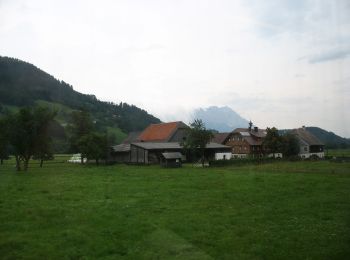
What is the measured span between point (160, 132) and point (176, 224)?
80.0 meters

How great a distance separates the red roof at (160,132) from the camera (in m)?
90.2

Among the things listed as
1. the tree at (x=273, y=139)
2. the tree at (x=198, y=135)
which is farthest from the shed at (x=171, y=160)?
the tree at (x=273, y=139)

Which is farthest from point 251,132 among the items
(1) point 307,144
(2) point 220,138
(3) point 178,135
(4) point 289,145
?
(4) point 289,145

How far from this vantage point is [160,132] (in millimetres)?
95000

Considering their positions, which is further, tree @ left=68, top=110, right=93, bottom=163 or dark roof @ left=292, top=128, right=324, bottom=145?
dark roof @ left=292, top=128, right=324, bottom=145

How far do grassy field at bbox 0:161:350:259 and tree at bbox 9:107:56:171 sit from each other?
94.6ft

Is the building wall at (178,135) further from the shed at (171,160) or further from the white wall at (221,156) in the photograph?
the shed at (171,160)

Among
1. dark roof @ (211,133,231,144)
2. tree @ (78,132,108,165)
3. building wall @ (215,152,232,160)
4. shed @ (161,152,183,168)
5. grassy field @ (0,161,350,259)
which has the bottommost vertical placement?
grassy field @ (0,161,350,259)

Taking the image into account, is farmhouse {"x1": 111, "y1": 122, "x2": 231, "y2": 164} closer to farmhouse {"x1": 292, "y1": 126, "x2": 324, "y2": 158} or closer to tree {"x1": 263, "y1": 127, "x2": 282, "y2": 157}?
tree {"x1": 263, "y1": 127, "x2": 282, "y2": 157}

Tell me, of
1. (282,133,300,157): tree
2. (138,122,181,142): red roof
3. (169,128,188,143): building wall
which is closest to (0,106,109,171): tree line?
(169,128,188,143): building wall

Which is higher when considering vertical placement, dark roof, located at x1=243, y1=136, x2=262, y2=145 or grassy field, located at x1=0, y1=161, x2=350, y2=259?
dark roof, located at x1=243, y1=136, x2=262, y2=145

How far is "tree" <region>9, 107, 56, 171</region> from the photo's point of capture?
52.1m

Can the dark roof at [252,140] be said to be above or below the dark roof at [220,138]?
below

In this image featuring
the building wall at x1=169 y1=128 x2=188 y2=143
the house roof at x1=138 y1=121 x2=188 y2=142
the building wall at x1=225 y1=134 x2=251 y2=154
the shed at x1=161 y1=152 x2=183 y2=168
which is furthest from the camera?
the building wall at x1=225 y1=134 x2=251 y2=154
